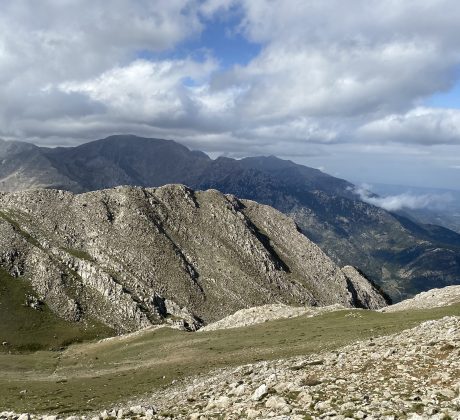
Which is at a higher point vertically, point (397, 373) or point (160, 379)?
point (397, 373)

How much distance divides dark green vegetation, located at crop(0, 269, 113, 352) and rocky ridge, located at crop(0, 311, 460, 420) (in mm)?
126295

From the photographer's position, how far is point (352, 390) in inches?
962

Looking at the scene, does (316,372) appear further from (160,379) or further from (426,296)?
(426,296)

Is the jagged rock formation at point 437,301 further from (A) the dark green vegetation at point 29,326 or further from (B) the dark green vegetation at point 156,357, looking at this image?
(A) the dark green vegetation at point 29,326

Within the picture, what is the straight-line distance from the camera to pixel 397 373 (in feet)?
87.2

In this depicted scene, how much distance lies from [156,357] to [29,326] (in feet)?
290

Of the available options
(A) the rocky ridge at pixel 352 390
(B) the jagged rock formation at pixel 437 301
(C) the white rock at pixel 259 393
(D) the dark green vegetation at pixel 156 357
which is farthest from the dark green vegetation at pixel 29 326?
(C) the white rock at pixel 259 393

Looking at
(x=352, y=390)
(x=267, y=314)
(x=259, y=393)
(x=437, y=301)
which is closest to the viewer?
(x=352, y=390)

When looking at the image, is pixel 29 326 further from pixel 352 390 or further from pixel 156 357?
pixel 352 390

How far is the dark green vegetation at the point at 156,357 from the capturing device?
5409 centimetres

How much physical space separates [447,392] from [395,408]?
11.6 ft

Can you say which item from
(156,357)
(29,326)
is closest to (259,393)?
(156,357)

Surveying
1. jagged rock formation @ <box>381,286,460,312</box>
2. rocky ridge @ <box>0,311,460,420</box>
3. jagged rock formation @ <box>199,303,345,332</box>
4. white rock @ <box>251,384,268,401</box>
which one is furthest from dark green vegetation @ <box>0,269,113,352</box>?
white rock @ <box>251,384,268,401</box>

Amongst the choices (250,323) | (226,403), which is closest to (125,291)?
(250,323)
